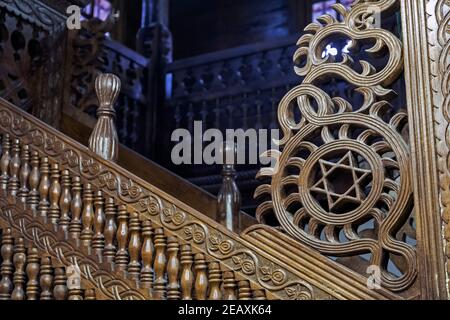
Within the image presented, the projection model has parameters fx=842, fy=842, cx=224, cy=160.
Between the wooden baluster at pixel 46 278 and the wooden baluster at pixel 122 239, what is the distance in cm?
33

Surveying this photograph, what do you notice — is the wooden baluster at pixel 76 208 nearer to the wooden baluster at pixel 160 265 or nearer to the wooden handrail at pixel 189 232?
the wooden handrail at pixel 189 232

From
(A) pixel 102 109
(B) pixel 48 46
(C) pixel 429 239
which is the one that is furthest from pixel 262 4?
(C) pixel 429 239

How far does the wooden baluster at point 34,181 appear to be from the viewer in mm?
3961

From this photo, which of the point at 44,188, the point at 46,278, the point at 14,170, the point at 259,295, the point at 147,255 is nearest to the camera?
the point at 259,295

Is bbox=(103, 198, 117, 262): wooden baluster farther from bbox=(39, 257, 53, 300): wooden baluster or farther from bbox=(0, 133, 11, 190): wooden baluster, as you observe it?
bbox=(0, 133, 11, 190): wooden baluster

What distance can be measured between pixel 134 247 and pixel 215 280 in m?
0.43

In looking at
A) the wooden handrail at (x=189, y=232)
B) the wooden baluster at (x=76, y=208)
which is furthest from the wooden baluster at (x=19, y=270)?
the wooden baluster at (x=76, y=208)

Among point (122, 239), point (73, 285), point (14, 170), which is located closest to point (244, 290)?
point (122, 239)

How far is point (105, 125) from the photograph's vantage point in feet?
13.3

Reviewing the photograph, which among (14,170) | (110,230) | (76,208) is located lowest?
(110,230)

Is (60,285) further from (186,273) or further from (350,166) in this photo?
A: (350,166)

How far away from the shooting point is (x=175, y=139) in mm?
8484

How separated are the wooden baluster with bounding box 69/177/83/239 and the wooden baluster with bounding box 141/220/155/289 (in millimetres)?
341
